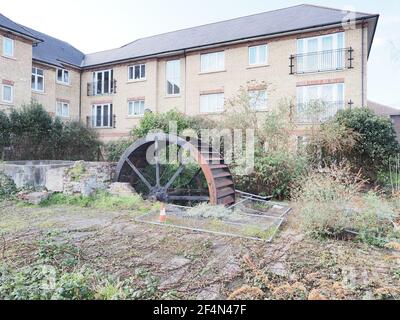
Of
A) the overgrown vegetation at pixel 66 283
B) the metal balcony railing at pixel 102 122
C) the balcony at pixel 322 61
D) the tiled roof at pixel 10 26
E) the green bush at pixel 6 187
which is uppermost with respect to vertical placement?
the tiled roof at pixel 10 26

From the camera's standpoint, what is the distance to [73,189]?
9.01 m

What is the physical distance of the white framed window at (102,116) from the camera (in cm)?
2386

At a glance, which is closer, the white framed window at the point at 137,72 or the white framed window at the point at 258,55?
the white framed window at the point at 258,55

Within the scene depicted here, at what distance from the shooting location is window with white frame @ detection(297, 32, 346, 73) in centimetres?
1609

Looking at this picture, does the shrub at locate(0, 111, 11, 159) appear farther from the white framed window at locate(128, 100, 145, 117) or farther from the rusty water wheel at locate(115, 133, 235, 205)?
the white framed window at locate(128, 100, 145, 117)

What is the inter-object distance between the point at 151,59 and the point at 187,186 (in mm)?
13972

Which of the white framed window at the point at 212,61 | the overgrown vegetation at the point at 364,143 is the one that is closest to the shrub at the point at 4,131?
the white framed window at the point at 212,61

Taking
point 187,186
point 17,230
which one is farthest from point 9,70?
point 17,230

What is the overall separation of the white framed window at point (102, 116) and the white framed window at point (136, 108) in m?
1.91

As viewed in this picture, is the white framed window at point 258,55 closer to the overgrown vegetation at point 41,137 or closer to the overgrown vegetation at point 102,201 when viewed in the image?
the overgrown vegetation at point 41,137

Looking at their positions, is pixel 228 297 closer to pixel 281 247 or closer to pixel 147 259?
pixel 147 259

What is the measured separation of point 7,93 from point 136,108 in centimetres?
817

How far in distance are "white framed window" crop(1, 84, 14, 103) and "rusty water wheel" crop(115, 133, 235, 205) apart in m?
12.8

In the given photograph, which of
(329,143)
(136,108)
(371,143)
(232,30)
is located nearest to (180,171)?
(329,143)
